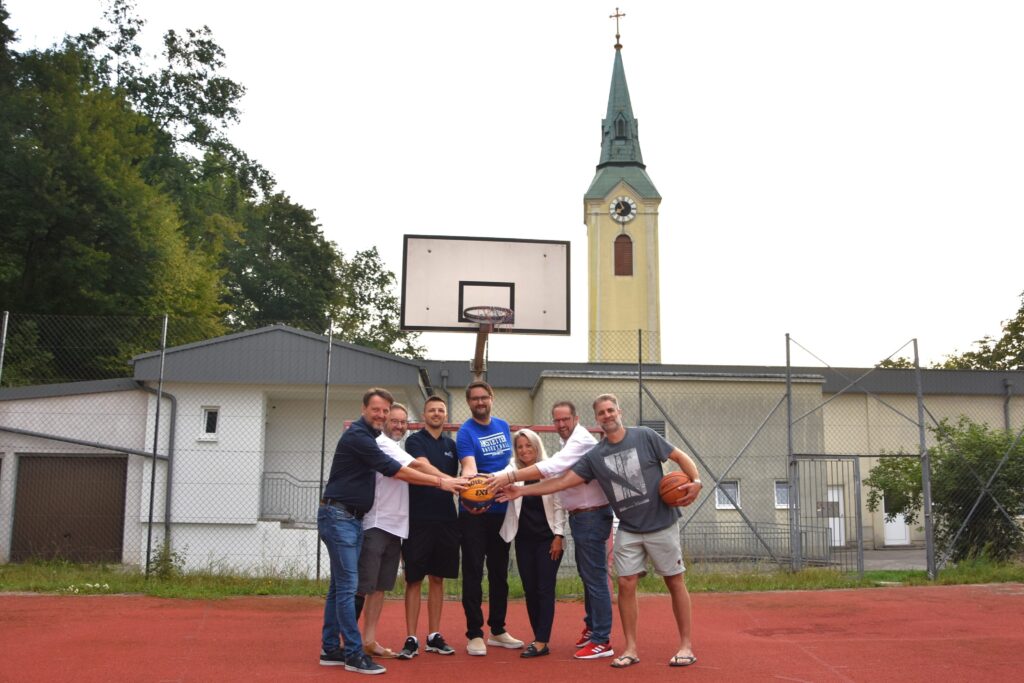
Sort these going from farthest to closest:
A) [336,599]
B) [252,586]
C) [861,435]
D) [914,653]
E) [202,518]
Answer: [861,435]
[202,518]
[252,586]
[914,653]
[336,599]

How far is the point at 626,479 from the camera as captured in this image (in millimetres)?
6727

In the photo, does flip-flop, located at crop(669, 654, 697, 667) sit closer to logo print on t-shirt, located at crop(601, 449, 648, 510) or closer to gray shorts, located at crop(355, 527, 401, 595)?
logo print on t-shirt, located at crop(601, 449, 648, 510)

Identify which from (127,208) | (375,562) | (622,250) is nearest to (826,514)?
(375,562)

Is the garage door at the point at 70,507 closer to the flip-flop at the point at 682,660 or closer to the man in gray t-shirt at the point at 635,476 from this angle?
the man in gray t-shirt at the point at 635,476

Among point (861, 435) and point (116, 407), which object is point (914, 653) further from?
point (861, 435)

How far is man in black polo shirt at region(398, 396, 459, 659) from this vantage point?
7008 millimetres

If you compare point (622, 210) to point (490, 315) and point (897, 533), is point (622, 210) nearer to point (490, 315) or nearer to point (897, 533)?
point (897, 533)

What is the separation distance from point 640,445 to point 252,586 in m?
6.58

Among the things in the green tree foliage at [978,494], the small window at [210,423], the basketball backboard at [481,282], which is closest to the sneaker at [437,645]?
the basketball backboard at [481,282]

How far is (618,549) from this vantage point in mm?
6750

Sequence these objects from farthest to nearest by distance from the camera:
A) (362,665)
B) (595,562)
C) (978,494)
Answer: (978,494)
(595,562)
(362,665)

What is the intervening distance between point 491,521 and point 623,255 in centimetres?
4087

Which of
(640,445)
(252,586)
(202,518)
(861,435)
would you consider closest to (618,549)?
(640,445)

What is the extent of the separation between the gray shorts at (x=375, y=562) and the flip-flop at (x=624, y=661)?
161 cm
